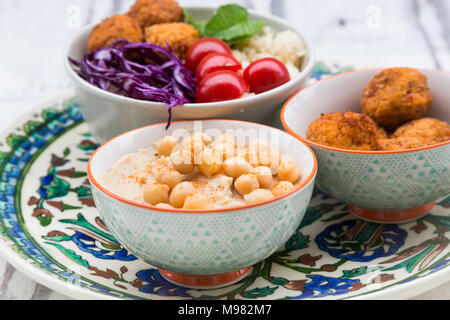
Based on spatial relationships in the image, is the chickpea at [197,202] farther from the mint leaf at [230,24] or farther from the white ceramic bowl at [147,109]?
the mint leaf at [230,24]

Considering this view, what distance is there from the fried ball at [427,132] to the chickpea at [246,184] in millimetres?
746

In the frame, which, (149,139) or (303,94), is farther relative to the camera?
(303,94)

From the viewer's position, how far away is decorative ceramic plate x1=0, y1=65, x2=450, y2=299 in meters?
2.04

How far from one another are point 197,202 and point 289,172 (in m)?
0.39

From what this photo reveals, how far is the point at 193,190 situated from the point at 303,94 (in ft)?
3.00

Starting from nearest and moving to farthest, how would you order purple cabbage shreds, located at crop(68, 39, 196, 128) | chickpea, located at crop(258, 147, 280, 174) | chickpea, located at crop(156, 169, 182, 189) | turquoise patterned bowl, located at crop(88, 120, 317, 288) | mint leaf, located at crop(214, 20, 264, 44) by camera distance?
turquoise patterned bowl, located at crop(88, 120, 317, 288) → chickpea, located at crop(156, 169, 182, 189) → chickpea, located at crop(258, 147, 280, 174) → purple cabbage shreds, located at crop(68, 39, 196, 128) → mint leaf, located at crop(214, 20, 264, 44)

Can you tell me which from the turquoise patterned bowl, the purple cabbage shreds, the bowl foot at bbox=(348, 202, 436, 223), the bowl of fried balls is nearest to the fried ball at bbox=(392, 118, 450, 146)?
the bowl of fried balls

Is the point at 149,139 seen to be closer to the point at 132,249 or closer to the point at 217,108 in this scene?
the point at 217,108

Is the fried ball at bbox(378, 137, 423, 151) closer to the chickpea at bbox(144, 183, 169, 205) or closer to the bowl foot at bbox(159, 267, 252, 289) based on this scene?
the bowl foot at bbox(159, 267, 252, 289)

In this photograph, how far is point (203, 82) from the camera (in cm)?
265

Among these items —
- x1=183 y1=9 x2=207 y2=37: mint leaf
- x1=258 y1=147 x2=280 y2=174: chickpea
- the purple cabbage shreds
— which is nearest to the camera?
x1=258 y1=147 x2=280 y2=174: chickpea

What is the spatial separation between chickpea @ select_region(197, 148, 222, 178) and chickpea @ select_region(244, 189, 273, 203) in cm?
20

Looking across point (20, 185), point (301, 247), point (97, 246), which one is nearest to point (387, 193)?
point (301, 247)

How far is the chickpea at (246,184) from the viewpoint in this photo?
79.7 inches
